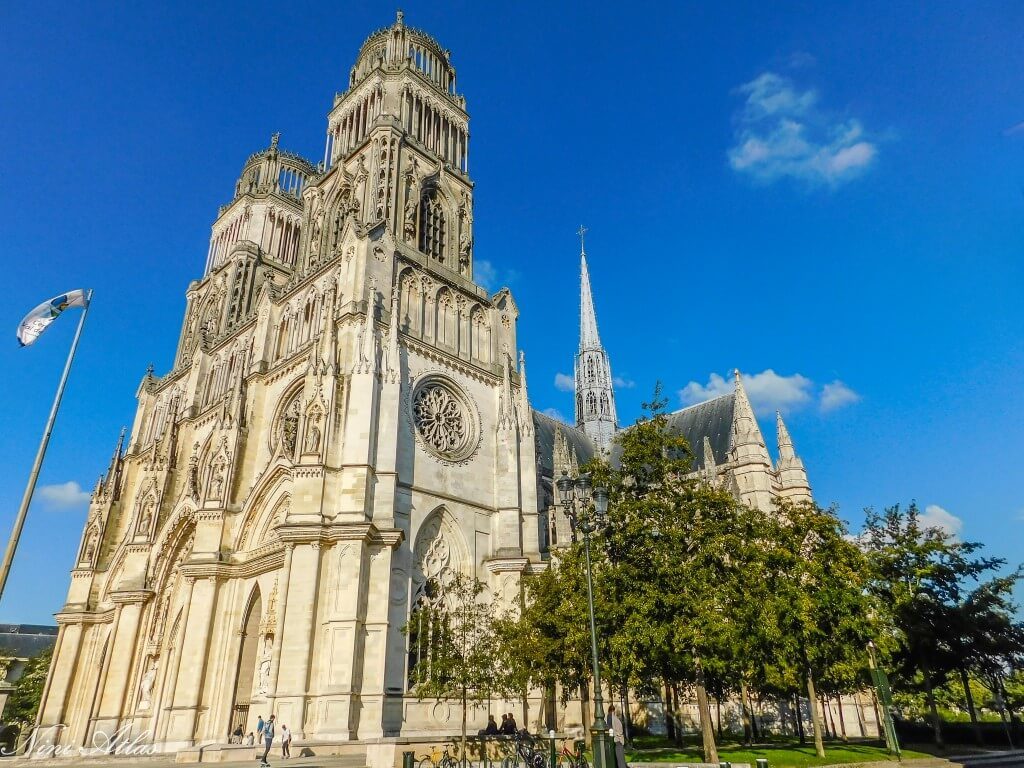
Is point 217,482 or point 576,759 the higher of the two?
point 217,482

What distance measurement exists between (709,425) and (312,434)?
37.4 meters

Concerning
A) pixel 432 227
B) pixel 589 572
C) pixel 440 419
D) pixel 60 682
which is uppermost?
pixel 432 227

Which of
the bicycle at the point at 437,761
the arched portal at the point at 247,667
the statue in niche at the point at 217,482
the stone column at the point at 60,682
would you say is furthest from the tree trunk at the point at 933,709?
the stone column at the point at 60,682

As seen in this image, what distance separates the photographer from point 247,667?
27312mm

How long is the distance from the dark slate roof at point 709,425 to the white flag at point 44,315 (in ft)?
134

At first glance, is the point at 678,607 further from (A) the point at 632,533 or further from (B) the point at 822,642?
(B) the point at 822,642

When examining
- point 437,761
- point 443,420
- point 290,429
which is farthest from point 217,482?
point 437,761

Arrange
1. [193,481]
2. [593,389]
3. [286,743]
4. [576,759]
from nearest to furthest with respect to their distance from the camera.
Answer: [576,759] < [286,743] < [193,481] < [593,389]

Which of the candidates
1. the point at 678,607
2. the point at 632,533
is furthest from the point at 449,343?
the point at 678,607

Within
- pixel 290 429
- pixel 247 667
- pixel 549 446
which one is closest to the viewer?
pixel 247 667

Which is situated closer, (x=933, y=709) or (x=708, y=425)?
(x=933, y=709)

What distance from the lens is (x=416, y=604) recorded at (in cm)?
2672

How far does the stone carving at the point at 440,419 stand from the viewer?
3028cm

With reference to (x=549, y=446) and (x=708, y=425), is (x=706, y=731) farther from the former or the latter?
(x=708, y=425)
